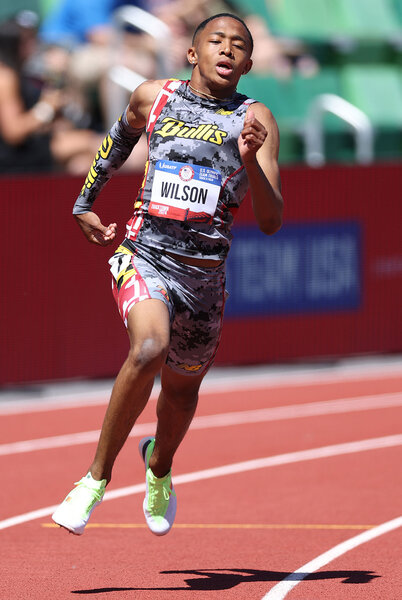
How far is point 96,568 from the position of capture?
18.2ft

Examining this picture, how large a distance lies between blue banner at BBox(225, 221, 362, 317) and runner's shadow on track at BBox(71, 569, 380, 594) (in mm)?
Result: 6505

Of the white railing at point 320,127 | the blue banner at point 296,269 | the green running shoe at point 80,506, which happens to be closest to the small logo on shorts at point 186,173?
the green running shoe at point 80,506

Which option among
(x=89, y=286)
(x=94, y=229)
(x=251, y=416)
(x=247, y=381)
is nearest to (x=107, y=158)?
(x=94, y=229)

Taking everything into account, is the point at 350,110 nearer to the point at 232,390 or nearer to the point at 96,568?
the point at 232,390

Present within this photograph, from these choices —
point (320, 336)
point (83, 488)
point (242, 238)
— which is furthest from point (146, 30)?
point (83, 488)

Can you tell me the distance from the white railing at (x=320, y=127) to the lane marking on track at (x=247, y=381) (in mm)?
2441

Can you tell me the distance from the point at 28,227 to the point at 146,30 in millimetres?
2662

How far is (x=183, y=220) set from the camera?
513 cm

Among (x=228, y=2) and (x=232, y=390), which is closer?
(x=232, y=390)

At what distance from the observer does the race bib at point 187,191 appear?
5.10 metres

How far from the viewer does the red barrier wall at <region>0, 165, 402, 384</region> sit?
1089 cm

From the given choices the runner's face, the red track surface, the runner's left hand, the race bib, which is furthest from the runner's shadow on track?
the runner's face

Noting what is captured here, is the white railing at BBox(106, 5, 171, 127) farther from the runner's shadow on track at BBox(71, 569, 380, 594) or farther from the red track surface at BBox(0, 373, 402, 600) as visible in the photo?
Answer: the runner's shadow on track at BBox(71, 569, 380, 594)

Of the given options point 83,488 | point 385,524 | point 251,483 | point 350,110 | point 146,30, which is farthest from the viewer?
point 350,110
